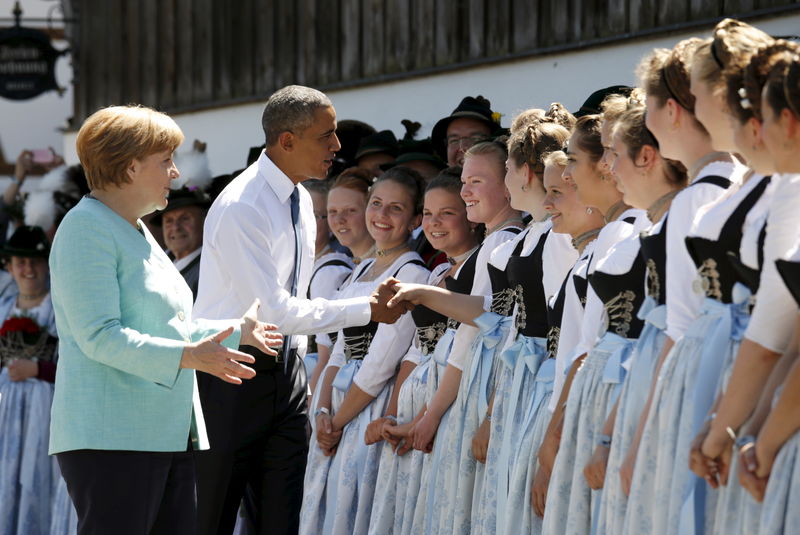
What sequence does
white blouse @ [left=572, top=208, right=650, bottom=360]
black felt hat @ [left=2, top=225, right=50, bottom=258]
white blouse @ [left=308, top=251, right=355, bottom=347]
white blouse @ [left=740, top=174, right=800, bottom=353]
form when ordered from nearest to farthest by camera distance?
white blouse @ [left=740, top=174, right=800, bottom=353] < white blouse @ [left=572, top=208, right=650, bottom=360] < white blouse @ [left=308, top=251, right=355, bottom=347] < black felt hat @ [left=2, top=225, right=50, bottom=258]

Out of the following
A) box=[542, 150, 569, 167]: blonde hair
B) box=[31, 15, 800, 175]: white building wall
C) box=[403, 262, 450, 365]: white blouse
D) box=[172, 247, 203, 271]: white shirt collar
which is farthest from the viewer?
box=[172, 247, 203, 271]: white shirt collar

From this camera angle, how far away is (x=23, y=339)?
7.89 meters

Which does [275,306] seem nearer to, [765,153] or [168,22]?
[765,153]

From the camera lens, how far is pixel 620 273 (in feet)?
11.6

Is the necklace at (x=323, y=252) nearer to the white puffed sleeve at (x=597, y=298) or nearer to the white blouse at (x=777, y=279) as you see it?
the white puffed sleeve at (x=597, y=298)

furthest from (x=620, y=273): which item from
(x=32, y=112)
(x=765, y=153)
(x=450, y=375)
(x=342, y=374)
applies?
(x=32, y=112)

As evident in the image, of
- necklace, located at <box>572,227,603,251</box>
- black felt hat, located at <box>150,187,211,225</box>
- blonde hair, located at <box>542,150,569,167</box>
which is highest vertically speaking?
blonde hair, located at <box>542,150,569,167</box>

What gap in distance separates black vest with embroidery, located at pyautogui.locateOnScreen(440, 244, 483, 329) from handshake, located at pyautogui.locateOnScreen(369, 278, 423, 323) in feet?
0.82

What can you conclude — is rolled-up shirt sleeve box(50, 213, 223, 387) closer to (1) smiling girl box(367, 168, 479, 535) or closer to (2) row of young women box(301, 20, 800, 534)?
(2) row of young women box(301, 20, 800, 534)

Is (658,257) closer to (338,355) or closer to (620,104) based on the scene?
(620,104)

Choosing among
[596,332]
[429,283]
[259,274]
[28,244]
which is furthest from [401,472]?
[28,244]

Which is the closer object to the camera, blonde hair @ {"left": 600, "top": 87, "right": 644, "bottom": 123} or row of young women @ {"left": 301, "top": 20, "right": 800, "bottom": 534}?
row of young women @ {"left": 301, "top": 20, "right": 800, "bottom": 534}

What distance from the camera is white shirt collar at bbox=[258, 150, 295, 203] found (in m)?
4.75

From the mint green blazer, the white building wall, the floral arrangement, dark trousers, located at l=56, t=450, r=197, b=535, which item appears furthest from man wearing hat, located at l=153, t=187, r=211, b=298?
dark trousers, located at l=56, t=450, r=197, b=535
